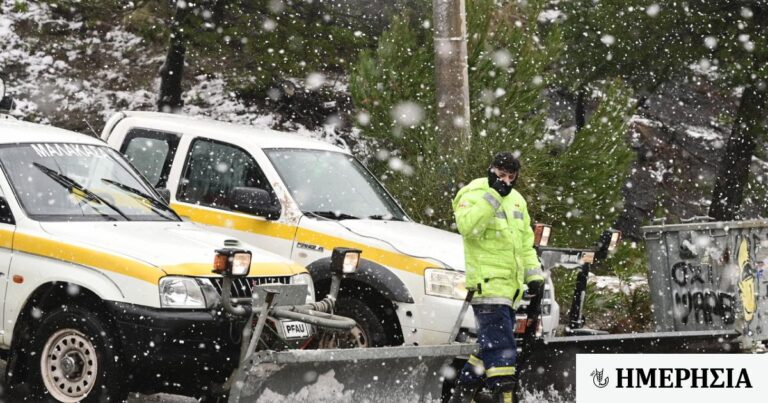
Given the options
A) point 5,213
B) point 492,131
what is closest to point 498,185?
→ point 5,213

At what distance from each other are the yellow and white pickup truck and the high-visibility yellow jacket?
1.09 m

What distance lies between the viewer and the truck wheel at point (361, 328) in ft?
26.2

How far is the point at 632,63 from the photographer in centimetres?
1988

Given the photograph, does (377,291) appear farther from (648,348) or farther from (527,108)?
(527,108)

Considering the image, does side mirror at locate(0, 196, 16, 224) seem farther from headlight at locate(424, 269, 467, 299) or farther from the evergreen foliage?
the evergreen foliage

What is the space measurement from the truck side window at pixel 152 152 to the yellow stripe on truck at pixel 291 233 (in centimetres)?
37

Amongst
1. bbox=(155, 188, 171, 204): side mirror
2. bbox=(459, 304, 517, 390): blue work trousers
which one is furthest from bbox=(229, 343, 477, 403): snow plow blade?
bbox=(155, 188, 171, 204): side mirror

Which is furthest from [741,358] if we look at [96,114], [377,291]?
[96,114]

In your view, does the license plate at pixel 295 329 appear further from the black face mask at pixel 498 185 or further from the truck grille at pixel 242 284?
the black face mask at pixel 498 185

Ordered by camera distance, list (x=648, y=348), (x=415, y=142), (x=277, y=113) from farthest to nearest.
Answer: (x=277, y=113) < (x=415, y=142) < (x=648, y=348)

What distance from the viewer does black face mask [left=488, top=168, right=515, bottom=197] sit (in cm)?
747

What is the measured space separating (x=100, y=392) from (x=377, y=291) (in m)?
2.38

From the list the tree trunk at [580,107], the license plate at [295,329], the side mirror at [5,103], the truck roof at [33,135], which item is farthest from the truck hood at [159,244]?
the tree trunk at [580,107]

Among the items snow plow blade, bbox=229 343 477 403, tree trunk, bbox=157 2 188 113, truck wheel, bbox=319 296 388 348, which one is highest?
tree trunk, bbox=157 2 188 113
